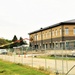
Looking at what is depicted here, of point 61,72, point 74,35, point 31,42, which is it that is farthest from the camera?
point 31,42

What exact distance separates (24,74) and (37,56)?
11.6 m

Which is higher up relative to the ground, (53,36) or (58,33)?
(58,33)

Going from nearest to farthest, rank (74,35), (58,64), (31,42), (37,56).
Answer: (58,64)
(37,56)
(74,35)
(31,42)

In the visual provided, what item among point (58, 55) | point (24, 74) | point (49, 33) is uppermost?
point (49, 33)

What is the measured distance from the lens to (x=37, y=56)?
3231 centimetres

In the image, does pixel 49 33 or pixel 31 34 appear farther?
pixel 31 34

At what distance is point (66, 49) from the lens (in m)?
18.9

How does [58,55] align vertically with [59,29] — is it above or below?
below

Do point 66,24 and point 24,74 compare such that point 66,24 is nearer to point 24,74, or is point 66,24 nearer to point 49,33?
point 49,33

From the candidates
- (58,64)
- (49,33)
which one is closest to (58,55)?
(58,64)

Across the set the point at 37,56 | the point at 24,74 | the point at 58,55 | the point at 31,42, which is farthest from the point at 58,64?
the point at 31,42

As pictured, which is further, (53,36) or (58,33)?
(53,36)

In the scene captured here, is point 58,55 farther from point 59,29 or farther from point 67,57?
point 59,29

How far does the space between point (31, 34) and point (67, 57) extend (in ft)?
271
